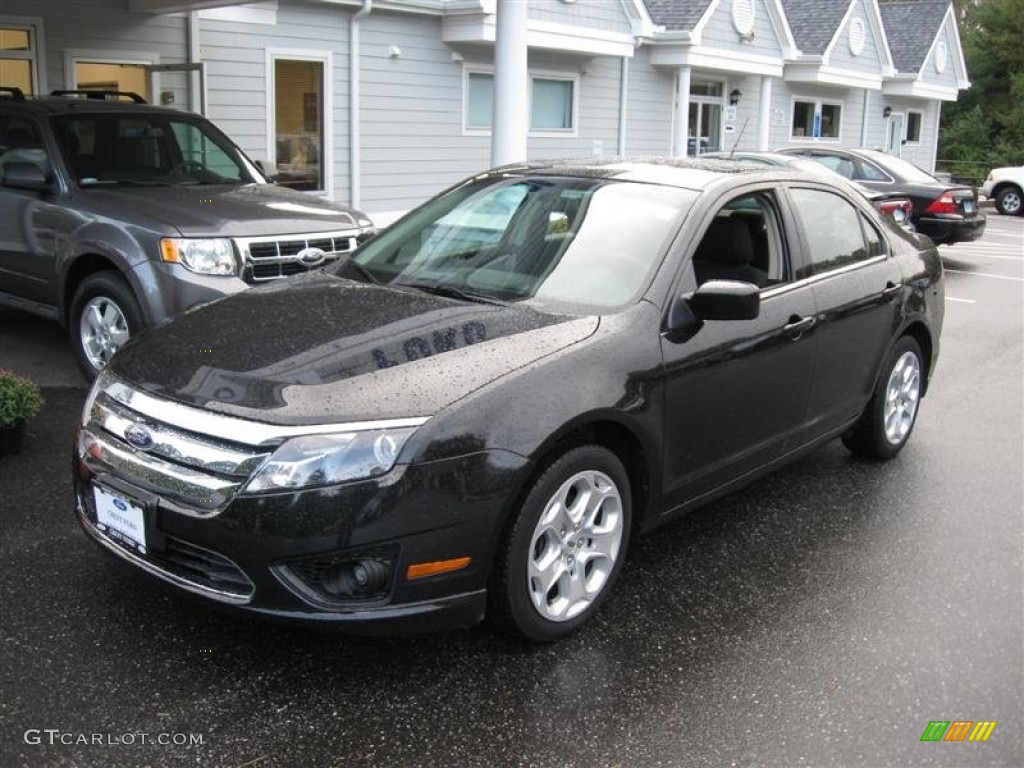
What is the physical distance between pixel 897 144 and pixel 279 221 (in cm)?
2622

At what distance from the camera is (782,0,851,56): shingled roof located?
23.6 metres

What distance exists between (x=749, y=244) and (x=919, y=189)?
11.3 metres

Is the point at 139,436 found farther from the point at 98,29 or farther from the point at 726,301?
the point at 98,29

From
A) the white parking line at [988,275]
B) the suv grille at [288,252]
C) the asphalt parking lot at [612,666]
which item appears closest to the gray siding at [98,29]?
the suv grille at [288,252]

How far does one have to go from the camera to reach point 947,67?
2998cm

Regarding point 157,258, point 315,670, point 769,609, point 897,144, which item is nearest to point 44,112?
point 157,258

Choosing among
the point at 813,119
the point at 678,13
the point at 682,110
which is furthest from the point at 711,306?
the point at 813,119

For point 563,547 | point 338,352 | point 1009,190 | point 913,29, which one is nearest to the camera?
point 338,352

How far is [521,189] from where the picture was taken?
4.57 m

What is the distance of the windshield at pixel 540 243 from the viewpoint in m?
3.98

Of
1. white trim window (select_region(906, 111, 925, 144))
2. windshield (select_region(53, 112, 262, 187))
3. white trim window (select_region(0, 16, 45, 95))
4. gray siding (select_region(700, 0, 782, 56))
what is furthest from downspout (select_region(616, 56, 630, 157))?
white trim window (select_region(906, 111, 925, 144))

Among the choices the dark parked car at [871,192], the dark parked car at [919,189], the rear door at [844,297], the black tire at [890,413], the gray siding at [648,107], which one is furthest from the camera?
the gray siding at [648,107]

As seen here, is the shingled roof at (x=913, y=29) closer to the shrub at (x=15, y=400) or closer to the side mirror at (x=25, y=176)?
the side mirror at (x=25, y=176)

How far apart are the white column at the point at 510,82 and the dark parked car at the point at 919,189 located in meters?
6.42
